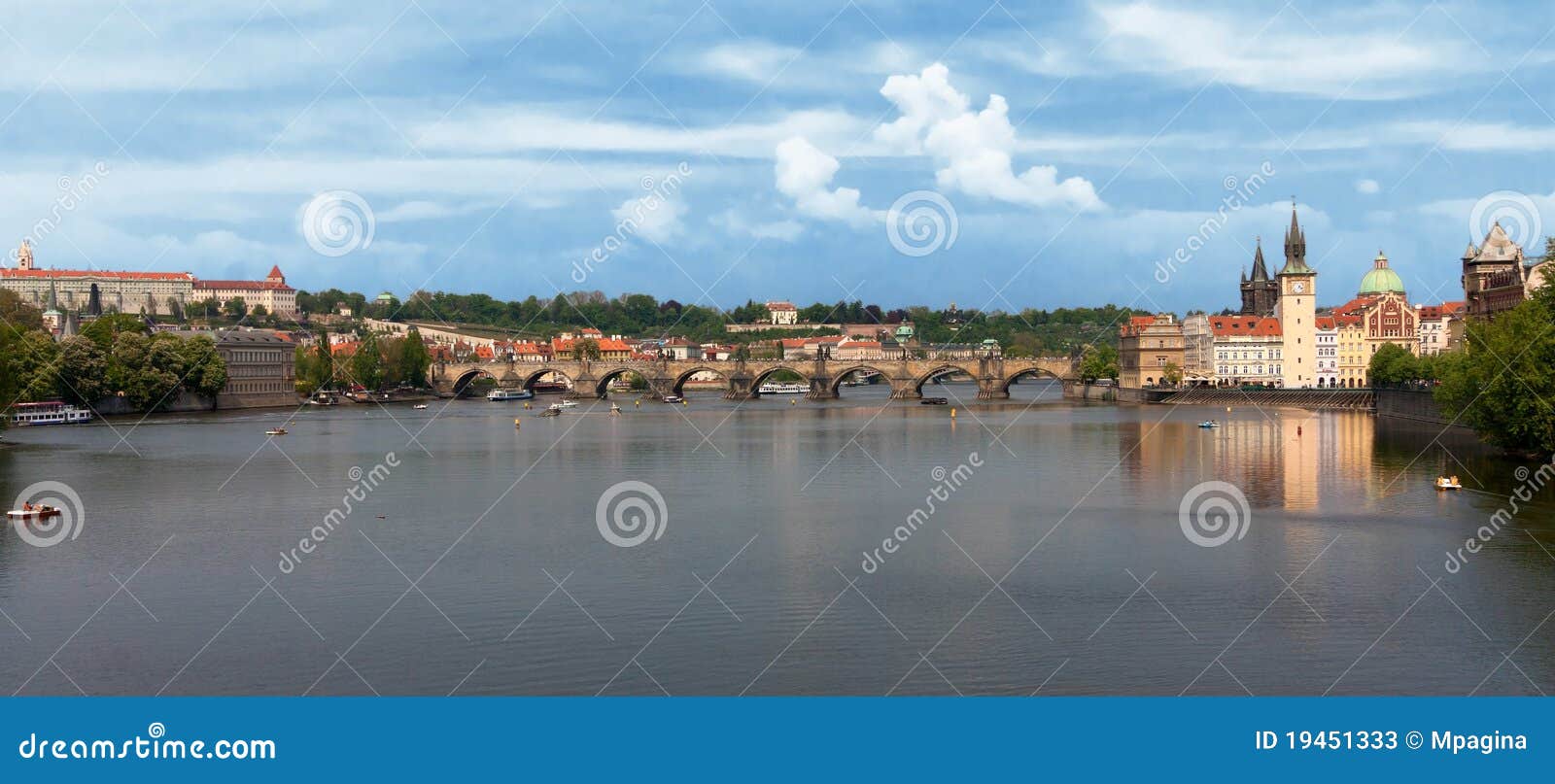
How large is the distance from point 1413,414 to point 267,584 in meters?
43.0

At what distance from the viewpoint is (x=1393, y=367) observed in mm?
61219

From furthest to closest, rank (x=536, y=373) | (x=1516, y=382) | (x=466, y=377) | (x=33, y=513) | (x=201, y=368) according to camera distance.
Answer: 1. (x=466, y=377)
2. (x=536, y=373)
3. (x=201, y=368)
4. (x=1516, y=382)
5. (x=33, y=513)

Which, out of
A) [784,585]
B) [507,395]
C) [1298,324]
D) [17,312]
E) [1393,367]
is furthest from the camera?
[507,395]

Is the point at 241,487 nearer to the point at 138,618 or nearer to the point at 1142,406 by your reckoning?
the point at 138,618

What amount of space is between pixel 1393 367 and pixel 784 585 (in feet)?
164

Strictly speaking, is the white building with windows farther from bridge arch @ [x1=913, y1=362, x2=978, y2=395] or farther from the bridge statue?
bridge arch @ [x1=913, y1=362, x2=978, y2=395]

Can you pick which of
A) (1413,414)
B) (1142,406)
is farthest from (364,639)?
(1142,406)

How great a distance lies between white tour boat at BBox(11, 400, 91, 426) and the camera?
174 ft

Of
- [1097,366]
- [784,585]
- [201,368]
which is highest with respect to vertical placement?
[1097,366]

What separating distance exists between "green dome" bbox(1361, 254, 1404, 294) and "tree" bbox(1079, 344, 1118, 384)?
50.6 ft

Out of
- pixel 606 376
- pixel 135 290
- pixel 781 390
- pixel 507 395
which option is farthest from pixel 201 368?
pixel 135 290

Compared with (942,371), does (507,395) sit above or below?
below

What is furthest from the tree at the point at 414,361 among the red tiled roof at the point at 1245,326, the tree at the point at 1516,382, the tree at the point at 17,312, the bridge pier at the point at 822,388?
the tree at the point at 1516,382

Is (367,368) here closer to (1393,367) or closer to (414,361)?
(414,361)
